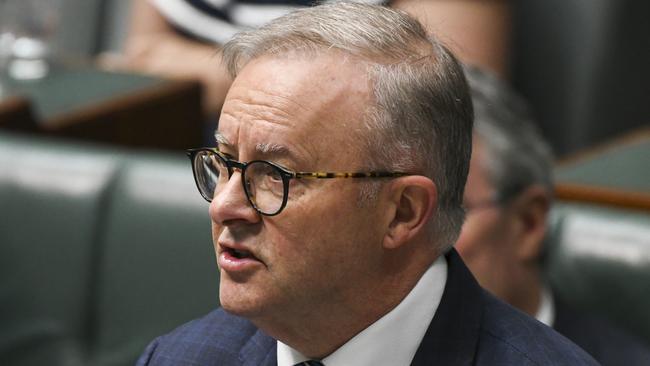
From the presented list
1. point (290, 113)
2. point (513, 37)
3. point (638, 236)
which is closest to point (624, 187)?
point (638, 236)

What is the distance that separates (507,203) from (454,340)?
56 cm

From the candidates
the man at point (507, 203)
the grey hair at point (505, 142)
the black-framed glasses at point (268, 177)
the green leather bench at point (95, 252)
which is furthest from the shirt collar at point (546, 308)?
the black-framed glasses at point (268, 177)

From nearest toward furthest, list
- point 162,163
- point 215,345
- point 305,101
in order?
point 305,101, point 215,345, point 162,163

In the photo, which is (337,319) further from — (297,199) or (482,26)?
(482,26)

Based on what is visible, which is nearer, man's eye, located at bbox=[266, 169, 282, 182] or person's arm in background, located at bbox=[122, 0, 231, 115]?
man's eye, located at bbox=[266, 169, 282, 182]

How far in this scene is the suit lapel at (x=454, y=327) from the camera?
0.81m

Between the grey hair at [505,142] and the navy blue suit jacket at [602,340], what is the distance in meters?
0.18

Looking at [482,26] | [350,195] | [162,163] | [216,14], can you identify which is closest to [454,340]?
[350,195]

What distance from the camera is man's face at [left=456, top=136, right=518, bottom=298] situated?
131 cm

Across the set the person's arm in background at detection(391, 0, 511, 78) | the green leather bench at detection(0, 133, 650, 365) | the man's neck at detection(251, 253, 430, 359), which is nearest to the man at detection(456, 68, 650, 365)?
the green leather bench at detection(0, 133, 650, 365)

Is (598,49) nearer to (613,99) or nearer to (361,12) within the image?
(613,99)

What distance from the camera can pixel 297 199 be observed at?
76 cm

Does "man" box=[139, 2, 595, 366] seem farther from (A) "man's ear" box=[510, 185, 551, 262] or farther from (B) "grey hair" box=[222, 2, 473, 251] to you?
(A) "man's ear" box=[510, 185, 551, 262]

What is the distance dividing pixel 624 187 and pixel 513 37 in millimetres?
788
